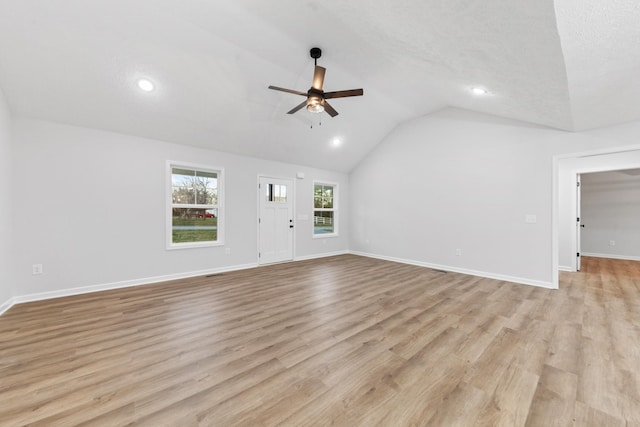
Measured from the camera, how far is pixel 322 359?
6.81 feet

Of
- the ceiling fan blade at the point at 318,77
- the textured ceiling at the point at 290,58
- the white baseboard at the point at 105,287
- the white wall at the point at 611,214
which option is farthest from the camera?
the white wall at the point at 611,214

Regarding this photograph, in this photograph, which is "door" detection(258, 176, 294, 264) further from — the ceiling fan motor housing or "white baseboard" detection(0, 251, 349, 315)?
the ceiling fan motor housing

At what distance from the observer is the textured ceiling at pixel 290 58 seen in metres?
1.97

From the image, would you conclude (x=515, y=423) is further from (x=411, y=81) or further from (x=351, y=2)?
(x=411, y=81)

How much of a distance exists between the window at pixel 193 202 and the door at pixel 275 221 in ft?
3.09

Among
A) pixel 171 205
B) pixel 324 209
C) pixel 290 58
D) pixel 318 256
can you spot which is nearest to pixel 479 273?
pixel 318 256

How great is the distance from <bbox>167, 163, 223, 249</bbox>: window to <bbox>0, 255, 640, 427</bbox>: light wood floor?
1334mm

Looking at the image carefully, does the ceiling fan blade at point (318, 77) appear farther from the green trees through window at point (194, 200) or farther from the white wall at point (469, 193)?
the white wall at point (469, 193)

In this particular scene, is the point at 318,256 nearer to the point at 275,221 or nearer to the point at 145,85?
the point at 275,221

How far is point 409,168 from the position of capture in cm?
598

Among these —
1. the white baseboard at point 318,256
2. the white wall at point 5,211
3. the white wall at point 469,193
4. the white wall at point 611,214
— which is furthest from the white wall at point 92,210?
the white wall at point 611,214

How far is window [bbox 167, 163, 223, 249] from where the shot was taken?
4605 mm

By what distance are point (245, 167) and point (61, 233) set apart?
3.10m

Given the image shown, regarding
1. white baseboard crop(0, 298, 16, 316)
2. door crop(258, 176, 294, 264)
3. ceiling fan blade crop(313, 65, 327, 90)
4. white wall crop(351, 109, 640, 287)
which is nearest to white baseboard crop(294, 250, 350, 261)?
door crop(258, 176, 294, 264)
